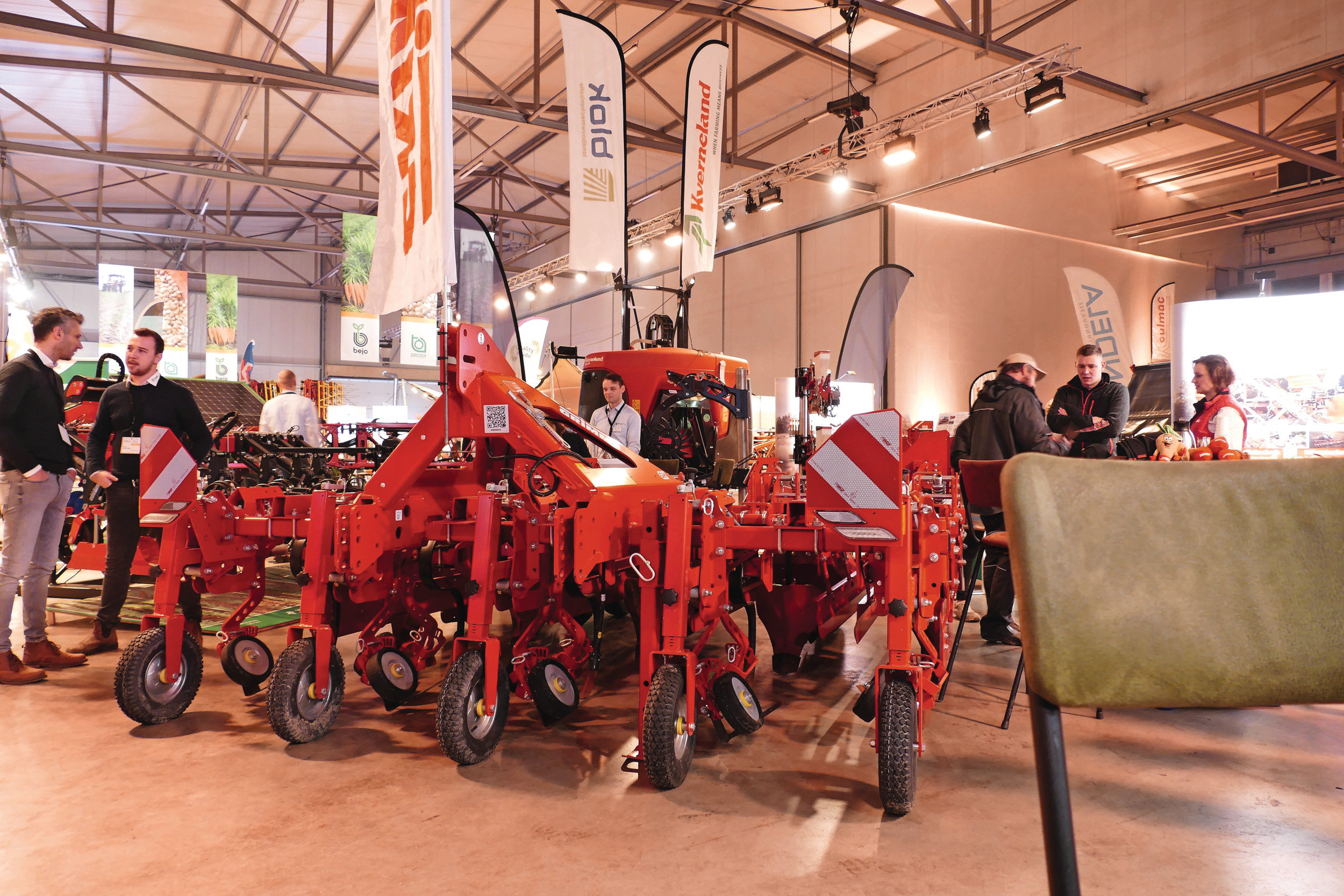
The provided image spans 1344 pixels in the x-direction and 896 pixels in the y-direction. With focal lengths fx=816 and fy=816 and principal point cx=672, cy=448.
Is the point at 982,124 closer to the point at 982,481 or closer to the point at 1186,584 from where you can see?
the point at 982,481

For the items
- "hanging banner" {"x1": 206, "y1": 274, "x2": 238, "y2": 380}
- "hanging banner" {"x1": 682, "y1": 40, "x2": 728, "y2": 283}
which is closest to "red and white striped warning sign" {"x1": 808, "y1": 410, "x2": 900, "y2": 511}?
"hanging banner" {"x1": 682, "y1": 40, "x2": 728, "y2": 283}

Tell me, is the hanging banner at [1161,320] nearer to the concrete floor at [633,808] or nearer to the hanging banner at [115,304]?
the concrete floor at [633,808]

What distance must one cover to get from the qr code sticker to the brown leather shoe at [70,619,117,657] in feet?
8.59

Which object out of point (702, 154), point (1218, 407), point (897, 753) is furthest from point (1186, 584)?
point (702, 154)

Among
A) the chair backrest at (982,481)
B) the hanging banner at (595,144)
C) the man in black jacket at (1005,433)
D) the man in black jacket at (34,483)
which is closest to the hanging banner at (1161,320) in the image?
the man in black jacket at (1005,433)

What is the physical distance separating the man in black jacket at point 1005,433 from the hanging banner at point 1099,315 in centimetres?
725

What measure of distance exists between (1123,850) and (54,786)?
10.4ft

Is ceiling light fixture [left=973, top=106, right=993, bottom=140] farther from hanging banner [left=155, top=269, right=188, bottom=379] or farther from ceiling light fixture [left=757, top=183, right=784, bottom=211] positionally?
hanging banner [left=155, top=269, right=188, bottom=379]

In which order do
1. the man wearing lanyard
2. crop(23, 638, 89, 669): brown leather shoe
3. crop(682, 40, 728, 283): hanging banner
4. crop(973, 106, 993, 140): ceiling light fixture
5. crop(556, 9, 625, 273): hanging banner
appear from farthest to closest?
1. crop(973, 106, 993, 140): ceiling light fixture
2. crop(682, 40, 728, 283): hanging banner
3. crop(556, 9, 625, 273): hanging banner
4. the man wearing lanyard
5. crop(23, 638, 89, 669): brown leather shoe

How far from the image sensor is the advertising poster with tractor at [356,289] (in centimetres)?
1290

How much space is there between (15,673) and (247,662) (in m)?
1.21

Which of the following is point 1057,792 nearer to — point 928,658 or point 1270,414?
point 928,658

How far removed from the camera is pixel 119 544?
13.4ft

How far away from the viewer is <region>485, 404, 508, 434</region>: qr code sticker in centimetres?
320
